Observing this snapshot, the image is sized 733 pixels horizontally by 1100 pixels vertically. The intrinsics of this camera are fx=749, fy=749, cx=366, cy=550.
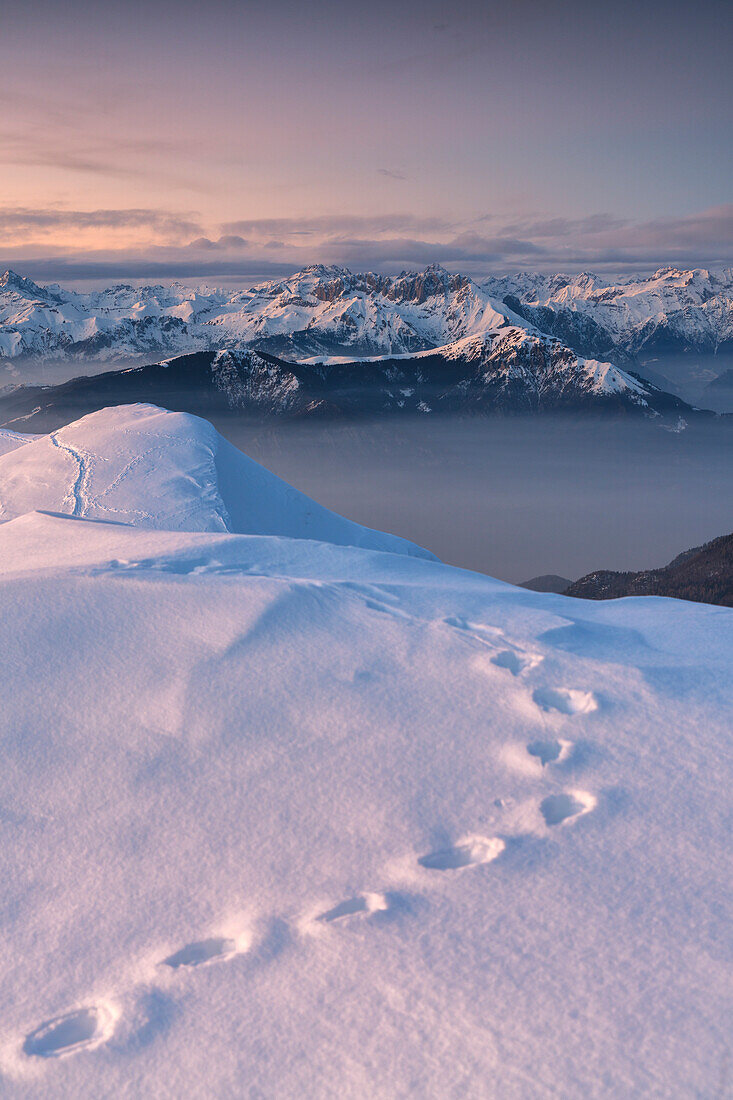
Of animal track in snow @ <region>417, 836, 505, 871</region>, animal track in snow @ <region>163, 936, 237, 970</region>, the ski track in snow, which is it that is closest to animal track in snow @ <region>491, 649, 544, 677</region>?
the ski track in snow

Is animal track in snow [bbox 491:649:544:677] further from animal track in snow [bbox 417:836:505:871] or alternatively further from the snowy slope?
the snowy slope

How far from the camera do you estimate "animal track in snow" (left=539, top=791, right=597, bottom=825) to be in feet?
30.5

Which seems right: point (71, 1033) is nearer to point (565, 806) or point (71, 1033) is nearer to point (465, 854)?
point (465, 854)

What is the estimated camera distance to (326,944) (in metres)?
7.56

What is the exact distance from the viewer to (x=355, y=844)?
8.84 metres

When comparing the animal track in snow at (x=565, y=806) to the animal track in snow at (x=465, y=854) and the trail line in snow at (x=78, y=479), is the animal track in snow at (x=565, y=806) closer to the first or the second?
the animal track in snow at (x=465, y=854)

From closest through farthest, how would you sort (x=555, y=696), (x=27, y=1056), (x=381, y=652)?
(x=27, y=1056)
(x=555, y=696)
(x=381, y=652)

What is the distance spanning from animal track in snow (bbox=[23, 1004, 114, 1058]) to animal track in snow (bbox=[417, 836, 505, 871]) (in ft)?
11.6

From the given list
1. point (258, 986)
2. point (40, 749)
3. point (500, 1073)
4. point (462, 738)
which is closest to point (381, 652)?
point (462, 738)

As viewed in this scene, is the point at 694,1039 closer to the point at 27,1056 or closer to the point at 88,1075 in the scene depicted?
the point at 88,1075

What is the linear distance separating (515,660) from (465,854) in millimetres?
4440

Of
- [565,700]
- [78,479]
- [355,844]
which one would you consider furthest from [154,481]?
[355,844]

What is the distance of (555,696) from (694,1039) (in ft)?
18.7

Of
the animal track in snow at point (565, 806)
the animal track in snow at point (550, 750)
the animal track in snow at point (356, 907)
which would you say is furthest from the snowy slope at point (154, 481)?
the animal track in snow at point (356, 907)
